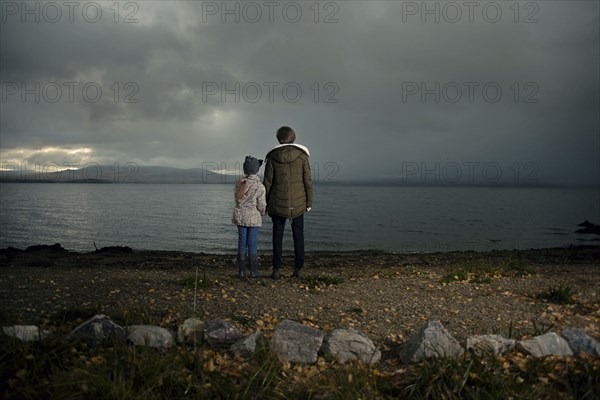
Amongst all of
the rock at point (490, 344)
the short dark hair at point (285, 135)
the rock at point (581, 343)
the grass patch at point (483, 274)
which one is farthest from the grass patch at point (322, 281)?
the rock at point (581, 343)

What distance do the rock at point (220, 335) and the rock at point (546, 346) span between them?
348 centimetres

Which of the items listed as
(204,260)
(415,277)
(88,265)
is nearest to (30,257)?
(88,265)

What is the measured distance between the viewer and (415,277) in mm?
10141

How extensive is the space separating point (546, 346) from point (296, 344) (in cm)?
303

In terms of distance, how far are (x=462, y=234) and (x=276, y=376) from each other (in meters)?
33.6

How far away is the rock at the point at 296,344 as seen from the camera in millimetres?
4770

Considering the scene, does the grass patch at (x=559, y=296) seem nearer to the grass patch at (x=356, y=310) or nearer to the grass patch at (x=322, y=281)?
the grass patch at (x=356, y=310)

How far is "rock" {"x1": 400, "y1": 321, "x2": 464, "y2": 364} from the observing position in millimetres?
4693

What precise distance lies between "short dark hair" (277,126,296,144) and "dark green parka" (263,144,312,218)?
0.44 ft

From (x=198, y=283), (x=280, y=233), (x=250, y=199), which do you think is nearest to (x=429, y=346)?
(x=198, y=283)

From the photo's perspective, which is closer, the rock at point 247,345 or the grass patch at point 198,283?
the rock at point 247,345

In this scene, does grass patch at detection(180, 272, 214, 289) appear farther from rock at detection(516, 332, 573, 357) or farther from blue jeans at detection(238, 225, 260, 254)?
rock at detection(516, 332, 573, 357)

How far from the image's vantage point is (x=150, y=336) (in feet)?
15.9

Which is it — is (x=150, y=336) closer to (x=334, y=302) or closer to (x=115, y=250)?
(x=334, y=302)
